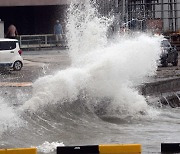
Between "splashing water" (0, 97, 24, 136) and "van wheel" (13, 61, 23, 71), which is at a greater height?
"van wheel" (13, 61, 23, 71)

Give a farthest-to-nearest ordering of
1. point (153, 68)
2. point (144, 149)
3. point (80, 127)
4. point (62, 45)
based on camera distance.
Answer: point (62, 45) < point (153, 68) < point (80, 127) < point (144, 149)

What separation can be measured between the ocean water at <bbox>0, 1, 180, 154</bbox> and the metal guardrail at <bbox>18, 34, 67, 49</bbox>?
18860mm

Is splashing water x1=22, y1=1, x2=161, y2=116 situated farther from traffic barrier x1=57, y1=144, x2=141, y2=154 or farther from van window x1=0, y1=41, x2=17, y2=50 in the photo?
van window x1=0, y1=41, x2=17, y2=50

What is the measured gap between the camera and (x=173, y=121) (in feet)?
53.9

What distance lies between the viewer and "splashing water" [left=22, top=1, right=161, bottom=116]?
16.4m

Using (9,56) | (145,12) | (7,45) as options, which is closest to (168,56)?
(9,56)

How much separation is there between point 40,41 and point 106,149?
2908cm

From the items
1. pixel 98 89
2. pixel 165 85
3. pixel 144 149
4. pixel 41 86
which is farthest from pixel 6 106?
pixel 165 85

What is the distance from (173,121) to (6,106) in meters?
4.51

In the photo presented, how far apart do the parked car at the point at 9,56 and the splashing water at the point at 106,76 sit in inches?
396

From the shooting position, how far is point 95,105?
671 inches

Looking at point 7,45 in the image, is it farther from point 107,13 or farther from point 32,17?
point 32,17

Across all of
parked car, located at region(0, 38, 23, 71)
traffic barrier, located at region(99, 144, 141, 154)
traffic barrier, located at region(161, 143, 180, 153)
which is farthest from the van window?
traffic barrier, located at region(99, 144, 141, 154)

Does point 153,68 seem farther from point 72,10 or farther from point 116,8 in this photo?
point 116,8
